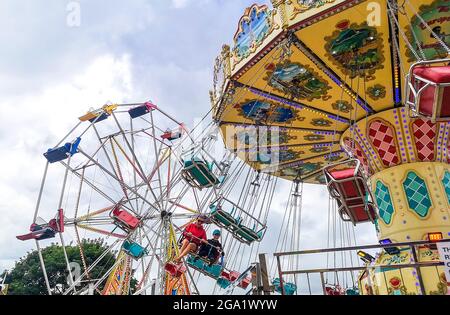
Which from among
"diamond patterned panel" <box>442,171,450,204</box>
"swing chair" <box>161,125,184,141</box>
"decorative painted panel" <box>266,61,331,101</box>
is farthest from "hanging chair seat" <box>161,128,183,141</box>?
"diamond patterned panel" <box>442,171,450,204</box>

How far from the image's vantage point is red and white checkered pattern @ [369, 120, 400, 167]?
8.05 m

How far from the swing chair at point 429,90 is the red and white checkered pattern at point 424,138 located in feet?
13.7

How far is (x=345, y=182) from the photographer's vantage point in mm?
5422

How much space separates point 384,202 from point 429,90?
14.8ft

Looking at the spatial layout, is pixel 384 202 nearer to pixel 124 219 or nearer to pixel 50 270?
pixel 124 219

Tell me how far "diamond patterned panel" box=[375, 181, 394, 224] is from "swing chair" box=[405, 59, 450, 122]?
13.2 feet

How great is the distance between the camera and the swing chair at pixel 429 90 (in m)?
3.68

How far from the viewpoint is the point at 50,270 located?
2217 cm

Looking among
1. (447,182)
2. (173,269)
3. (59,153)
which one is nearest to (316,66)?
(447,182)

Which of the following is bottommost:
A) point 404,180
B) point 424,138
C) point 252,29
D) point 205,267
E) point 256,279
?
point 256,279

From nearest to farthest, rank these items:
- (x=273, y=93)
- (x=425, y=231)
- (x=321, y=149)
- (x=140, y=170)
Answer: (x=425, y=231) < (x=273, y=93) < (x=321, y=149) < (x=140, y=170)

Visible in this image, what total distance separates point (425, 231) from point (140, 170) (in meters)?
7.88
